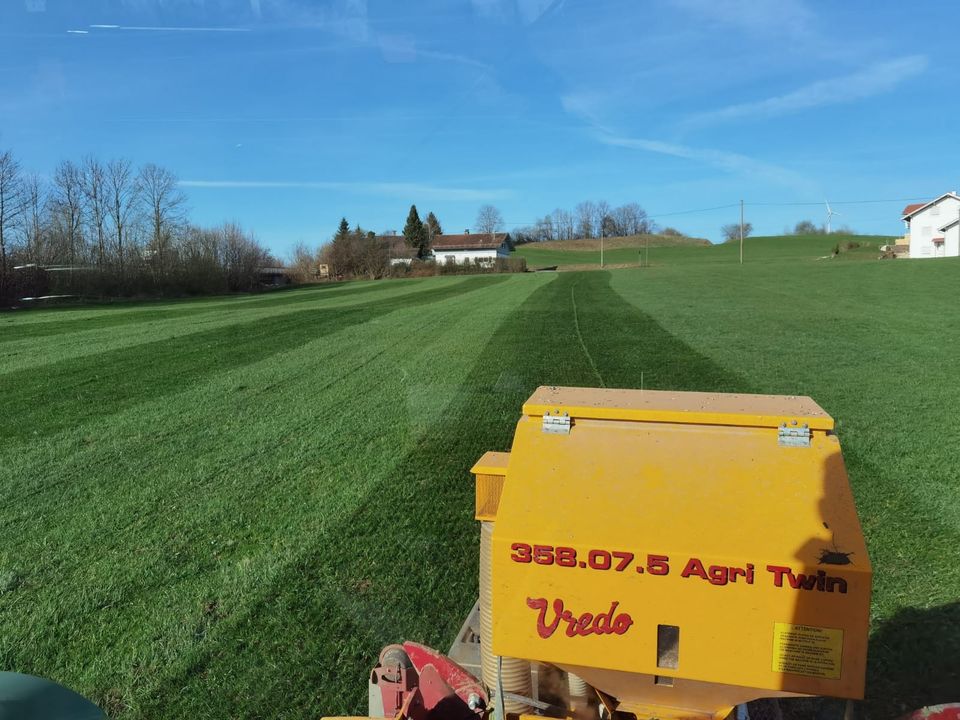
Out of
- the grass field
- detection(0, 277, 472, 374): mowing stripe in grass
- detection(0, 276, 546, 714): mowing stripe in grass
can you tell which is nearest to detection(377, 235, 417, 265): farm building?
detection(0, 277, 472, 374): mowing stripe in grass

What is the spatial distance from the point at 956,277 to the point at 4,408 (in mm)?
38052

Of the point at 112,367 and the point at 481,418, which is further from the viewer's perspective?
the point at 112,367

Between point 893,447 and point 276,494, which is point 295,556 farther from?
point 893,447

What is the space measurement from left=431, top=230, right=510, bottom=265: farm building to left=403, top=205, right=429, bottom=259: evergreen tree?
1642mm

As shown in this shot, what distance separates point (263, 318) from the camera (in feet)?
78.0

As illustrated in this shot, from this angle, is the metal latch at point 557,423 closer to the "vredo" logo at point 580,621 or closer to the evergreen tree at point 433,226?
the "vredo" logo at point 580,621

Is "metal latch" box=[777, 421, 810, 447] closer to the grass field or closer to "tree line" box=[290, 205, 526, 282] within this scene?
the grass field

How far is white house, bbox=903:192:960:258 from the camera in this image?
233 ft

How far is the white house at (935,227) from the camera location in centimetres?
7094

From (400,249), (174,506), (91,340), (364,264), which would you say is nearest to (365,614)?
(174,506)

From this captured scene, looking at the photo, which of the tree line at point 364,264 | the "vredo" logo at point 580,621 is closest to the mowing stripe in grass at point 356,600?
the "vredo" logo at point 580,621

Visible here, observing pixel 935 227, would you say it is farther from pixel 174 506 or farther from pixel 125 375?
pixel 174 506

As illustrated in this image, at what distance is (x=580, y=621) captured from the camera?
231 cm

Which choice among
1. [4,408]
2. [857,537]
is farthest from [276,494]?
[4,408]
